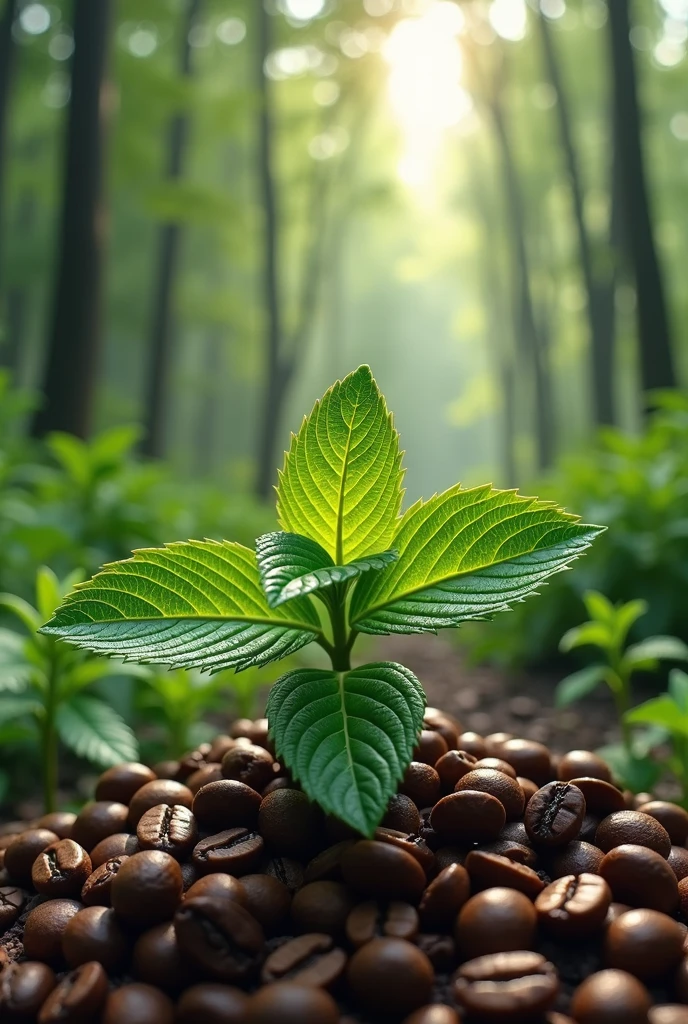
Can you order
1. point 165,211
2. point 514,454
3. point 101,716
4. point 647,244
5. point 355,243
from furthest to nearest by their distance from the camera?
1. point 355,243
2. point 514,454
3. point 165,211
4. point 647,244
5. point 101,716

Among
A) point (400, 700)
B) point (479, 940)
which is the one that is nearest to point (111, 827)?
point (400, 700)

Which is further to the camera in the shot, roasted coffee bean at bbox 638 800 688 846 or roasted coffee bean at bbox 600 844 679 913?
roasted coffee bean at bbox 638 800 688 846

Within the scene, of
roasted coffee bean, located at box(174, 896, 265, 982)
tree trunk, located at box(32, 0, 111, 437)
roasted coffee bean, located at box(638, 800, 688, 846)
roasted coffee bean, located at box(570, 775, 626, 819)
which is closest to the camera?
roasted coffee bean, located at box(174, 896, 265, 982)

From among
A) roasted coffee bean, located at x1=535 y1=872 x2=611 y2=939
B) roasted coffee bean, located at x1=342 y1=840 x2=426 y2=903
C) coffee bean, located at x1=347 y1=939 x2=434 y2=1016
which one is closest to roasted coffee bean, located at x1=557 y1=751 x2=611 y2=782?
roasted coffee bean, located at x1=535 y1=872 x2=611 y2=939

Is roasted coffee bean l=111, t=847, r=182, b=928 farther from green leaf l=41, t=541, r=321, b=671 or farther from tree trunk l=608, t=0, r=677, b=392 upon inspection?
tree trunk l=608, t=0, r=677, b=392

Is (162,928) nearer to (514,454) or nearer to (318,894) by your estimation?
(318,894)
